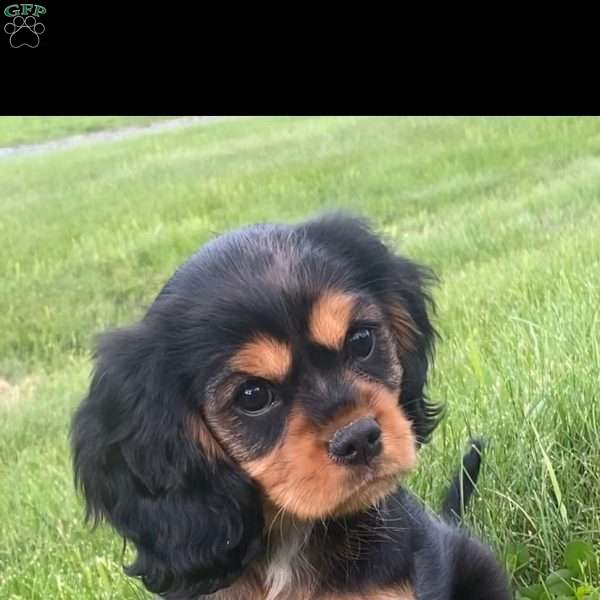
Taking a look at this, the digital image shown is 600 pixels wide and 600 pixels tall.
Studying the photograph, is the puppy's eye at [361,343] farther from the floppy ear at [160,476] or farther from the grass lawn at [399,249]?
the grass lawn at [399,249]

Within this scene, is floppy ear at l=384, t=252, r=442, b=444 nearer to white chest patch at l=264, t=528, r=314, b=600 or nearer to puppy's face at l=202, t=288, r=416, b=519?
puppy's face at l=202, t=288, r=416, b=519

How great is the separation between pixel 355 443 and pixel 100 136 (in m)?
18.5

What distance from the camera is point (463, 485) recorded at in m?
3.01

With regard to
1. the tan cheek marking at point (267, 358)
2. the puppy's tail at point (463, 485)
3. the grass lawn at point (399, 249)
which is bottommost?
the grass lawn at point (399, 249)

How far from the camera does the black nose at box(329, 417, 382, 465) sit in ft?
6.60

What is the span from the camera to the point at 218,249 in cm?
230

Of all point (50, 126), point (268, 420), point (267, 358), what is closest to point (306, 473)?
point (268, 420)

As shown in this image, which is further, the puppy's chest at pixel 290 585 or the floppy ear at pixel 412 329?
the floppy ear at pixel 412 329

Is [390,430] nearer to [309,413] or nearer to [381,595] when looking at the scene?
[309,413]

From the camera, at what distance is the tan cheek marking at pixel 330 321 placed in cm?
213

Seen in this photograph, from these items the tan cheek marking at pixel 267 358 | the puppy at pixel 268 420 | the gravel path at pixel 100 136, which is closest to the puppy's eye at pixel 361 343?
the puppy at pixel 268 420
